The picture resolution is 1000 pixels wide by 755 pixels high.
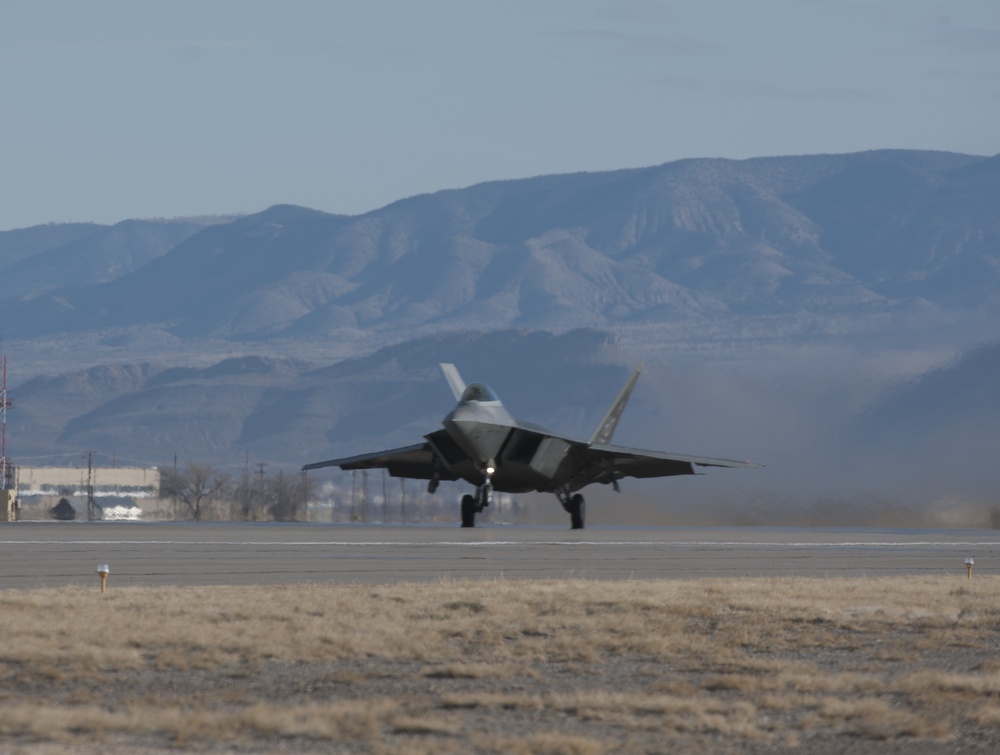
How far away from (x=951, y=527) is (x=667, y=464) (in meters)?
9.23

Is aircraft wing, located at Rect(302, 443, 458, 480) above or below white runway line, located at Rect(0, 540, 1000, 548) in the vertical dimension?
above

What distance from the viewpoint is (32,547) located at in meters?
30.0

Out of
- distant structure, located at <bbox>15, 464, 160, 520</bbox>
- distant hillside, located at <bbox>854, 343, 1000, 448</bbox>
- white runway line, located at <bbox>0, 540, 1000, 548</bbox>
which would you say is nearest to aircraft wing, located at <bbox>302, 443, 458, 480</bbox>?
white runway line, located at <bbox>0, 540, 1000, 548</bbox>

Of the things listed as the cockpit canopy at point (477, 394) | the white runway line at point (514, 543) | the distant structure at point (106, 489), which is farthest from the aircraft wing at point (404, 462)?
the distant structure at point (106, 489)

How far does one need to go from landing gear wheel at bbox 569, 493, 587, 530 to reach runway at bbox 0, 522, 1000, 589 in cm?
64

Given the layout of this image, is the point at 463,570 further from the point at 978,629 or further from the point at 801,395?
the point at 801,395

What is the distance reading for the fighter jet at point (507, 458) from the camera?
38.6m

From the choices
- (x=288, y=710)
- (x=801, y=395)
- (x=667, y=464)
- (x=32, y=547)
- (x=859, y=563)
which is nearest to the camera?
(x=288, y=710)

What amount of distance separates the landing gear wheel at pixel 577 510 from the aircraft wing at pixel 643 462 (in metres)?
1.09

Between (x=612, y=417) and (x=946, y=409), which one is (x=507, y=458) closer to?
(x=612, y=417)

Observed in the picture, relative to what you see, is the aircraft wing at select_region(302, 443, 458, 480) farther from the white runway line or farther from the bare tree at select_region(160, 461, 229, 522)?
the bare tree at select_region(160, 461, 229, 522)

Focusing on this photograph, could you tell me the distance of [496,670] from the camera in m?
13.4

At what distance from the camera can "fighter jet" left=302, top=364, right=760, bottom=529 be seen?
38.6 metres

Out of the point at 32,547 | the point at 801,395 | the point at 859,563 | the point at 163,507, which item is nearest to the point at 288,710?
the point at 859,563
